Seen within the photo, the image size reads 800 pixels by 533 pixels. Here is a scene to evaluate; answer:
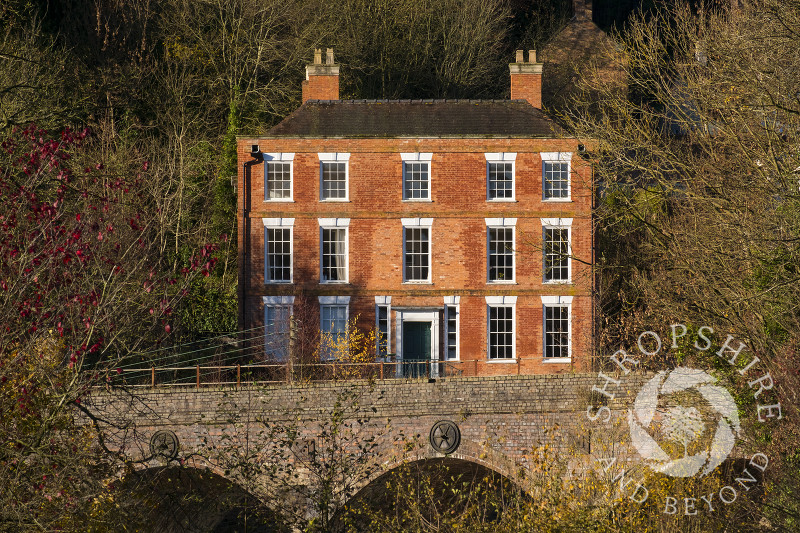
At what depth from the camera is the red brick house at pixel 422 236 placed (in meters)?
26.5

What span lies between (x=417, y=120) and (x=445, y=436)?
11.4 meters

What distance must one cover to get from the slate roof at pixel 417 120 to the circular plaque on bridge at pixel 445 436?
10.3 metres

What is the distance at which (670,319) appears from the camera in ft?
62.0

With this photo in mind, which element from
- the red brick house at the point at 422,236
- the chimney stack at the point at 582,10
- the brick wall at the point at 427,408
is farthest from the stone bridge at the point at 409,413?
the chimney stack at the point at 582,10

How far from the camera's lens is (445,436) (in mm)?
19109

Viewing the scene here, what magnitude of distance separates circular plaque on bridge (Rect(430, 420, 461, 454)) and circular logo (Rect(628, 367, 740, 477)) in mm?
3502

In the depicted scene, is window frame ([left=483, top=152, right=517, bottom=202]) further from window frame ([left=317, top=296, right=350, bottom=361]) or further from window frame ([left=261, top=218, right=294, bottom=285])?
window frame ([left=261, top=218, right=294, bottom=285])

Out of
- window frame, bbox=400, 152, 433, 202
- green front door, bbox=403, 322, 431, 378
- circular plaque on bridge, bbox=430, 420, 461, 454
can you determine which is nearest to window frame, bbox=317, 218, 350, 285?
window frame, bbox=400, 152, 433, 202

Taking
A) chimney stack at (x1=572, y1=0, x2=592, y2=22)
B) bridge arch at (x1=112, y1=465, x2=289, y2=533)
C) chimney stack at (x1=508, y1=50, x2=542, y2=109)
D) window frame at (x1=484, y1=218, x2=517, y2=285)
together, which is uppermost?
chimney stack at (x1=572, y1=0, x2=592, y2=22)

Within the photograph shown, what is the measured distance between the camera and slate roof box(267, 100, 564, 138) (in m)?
26.9

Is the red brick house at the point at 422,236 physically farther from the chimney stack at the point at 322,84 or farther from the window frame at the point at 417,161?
the chimney stack at the point at 322,84

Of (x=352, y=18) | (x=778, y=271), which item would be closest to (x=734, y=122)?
(x=778, y=271)

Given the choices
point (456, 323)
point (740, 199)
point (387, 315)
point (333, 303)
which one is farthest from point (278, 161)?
point (740, 199)

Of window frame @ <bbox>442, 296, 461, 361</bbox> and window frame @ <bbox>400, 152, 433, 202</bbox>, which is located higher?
window frame @ <bbox>400, 152, 433, 202</bbox>
